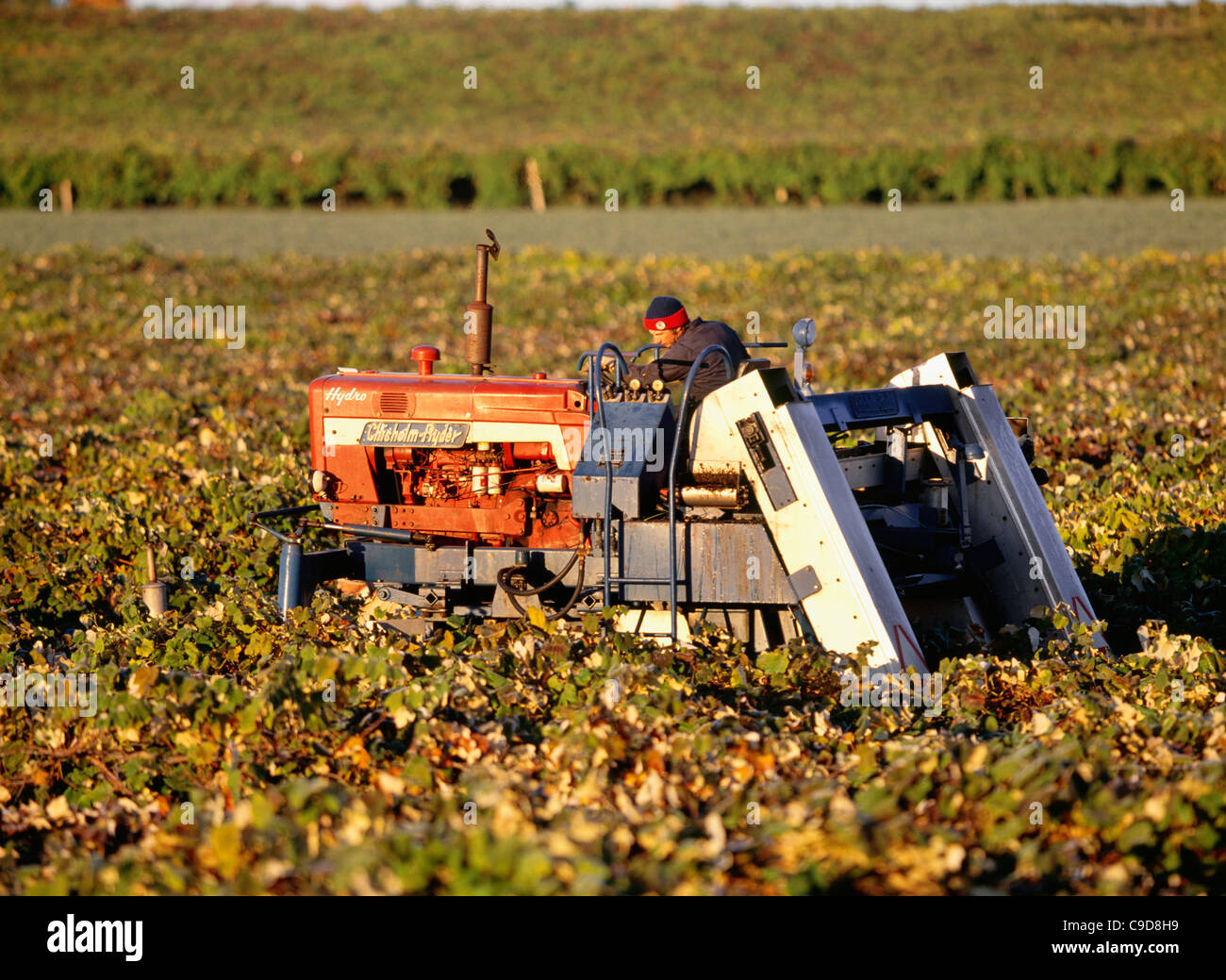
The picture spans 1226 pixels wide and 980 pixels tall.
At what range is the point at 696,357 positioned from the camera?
5.84m

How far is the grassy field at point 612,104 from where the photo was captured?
117 ft

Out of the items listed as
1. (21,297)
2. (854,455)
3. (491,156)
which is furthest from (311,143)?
(854,455)

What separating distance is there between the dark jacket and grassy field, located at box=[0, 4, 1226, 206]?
3100cm

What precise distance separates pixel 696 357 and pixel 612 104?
49.4m

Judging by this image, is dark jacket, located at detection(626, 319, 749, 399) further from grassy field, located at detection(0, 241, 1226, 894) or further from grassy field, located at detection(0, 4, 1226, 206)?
grassy field, located at detection(0, 4, 1226, 206)

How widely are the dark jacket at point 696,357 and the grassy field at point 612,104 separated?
3100 centimetres

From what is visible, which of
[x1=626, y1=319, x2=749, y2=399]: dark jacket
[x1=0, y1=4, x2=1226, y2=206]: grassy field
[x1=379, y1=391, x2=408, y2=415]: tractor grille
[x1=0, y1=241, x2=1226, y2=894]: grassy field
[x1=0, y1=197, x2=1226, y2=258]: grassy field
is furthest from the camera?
[x1=0, y1=4, x2=1226, y2=206]: grassy field

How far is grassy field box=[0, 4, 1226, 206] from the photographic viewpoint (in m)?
35.7

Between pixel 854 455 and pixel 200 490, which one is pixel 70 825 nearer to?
pixel 854 455

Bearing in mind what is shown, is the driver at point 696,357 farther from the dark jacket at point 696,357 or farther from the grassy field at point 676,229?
the grassy field at point 676,229

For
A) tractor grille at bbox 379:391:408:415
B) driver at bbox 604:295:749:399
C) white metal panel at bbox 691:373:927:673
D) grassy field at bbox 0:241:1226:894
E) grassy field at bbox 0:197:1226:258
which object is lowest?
grassy field at bbox 0:241:1226:894

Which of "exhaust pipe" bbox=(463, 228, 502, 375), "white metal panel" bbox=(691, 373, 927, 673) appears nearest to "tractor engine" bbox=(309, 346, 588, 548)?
"exhaust pipe" bbox=(463, 228, 502, 375)

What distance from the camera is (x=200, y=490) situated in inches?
343

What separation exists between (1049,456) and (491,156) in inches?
1152
